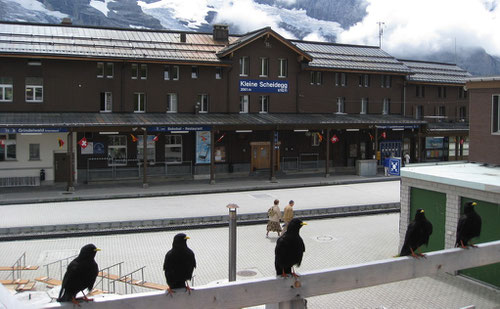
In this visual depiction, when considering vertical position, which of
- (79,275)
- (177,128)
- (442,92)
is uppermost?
(442,92)

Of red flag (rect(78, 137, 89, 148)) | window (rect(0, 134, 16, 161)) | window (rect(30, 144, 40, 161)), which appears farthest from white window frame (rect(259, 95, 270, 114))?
window (rect(0, 134, 16, 161))

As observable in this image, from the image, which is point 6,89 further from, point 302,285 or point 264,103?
point 302,285

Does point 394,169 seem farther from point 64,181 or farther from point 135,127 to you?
point 64,181

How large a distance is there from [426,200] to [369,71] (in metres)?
25.5

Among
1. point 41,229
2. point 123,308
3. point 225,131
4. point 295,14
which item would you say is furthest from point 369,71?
point 295,14

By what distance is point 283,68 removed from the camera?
119ft

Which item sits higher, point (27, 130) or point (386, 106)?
point (386, 106)

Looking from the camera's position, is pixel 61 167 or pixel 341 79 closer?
pixel 61 167

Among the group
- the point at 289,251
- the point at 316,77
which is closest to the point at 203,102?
the point at 316,77

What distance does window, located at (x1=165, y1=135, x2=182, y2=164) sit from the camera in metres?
32.7

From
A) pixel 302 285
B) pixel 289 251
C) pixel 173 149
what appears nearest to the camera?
pixel 302 285

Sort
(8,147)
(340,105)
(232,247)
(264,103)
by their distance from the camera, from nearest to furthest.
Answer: (232,247)
(8,147)
(264,103)
(340,105)

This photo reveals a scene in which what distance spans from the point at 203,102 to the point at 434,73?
22547 mm

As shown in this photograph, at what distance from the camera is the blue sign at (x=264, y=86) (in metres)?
35.1
